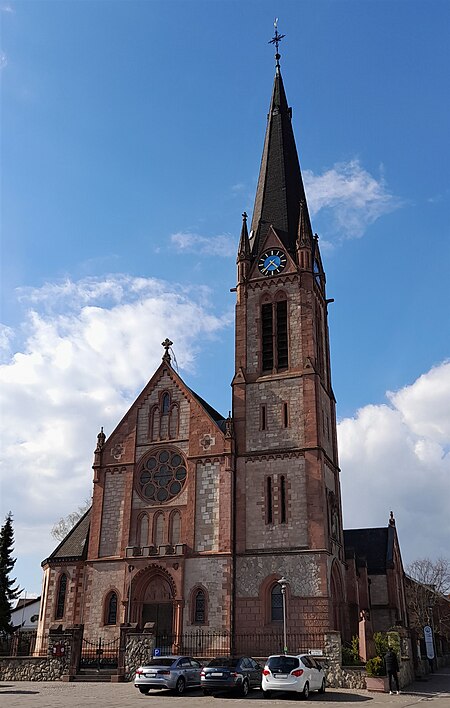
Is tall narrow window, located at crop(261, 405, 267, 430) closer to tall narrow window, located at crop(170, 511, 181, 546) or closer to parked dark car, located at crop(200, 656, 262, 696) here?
tall narrow window, located at crop(170, 511, 181, 546)

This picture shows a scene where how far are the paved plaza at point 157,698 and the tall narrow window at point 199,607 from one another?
7972mm

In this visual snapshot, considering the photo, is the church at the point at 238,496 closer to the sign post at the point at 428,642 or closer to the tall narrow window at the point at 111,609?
the tall narrow window at the point at 111,609

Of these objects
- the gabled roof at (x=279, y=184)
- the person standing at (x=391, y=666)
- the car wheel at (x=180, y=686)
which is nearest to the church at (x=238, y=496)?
the gabled roof at (x=279, y=184)

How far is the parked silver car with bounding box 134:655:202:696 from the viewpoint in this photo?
24.5m

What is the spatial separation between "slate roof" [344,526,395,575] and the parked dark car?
86.3 feet

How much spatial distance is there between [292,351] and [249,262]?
294 inches

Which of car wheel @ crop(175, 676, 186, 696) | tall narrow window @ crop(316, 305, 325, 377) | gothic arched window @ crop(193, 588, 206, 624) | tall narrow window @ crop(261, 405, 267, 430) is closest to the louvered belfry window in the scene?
tall narrow window @ crop(316, 305, 325, 377)

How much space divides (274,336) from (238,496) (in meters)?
10.2

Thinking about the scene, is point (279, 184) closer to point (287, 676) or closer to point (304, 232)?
point (304, 232)

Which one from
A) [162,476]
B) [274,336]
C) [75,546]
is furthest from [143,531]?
[274,336]

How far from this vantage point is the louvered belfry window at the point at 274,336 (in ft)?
138

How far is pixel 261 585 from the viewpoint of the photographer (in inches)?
1421

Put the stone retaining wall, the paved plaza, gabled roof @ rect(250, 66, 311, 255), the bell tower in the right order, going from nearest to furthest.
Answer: the paved plaza, the stone retaining wall, the bell tower, gabled roof @ rect(250, 66, 311, 255)

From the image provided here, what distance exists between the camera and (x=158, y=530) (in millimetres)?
39438
